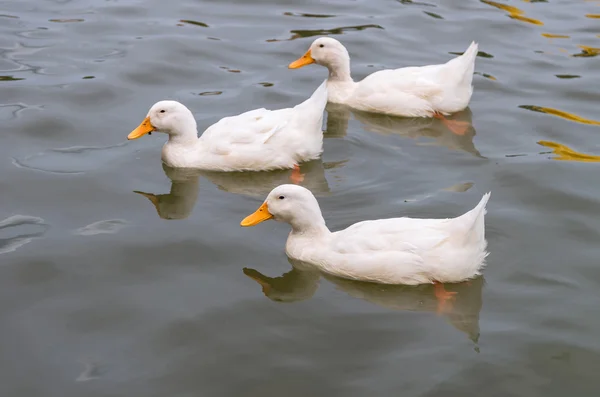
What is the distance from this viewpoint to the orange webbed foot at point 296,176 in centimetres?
857

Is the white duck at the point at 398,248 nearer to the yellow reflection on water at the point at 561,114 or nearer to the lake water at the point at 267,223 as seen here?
the lake water at the point at 267,223

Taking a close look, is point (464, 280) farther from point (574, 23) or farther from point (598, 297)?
point (574, 23)

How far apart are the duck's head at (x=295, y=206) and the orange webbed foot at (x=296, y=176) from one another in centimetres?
140

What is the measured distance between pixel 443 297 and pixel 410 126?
11.6ft

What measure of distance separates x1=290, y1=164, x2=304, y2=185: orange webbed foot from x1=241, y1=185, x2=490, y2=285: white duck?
1515 mm

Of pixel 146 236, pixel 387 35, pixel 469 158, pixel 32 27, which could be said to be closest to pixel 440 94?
pixel 469 158

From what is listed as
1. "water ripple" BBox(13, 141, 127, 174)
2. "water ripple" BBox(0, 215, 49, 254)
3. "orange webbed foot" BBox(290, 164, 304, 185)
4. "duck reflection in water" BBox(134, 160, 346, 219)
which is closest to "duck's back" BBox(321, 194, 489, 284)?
"duck reflection in water" BBox(134, 160, 346, 219)

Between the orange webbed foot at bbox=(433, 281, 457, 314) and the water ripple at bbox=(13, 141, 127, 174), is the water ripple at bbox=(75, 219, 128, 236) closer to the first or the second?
the water ripple at bbox=(13, 141, 127, 174)

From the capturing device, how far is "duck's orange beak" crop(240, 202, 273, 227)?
7.24 metres

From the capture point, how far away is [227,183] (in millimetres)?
8461

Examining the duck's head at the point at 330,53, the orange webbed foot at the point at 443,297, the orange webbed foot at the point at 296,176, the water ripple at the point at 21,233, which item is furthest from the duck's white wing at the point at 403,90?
the water ripple at the point at 21,233

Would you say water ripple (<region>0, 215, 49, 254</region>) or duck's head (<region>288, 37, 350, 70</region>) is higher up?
duck's head (<region>288, 37, 350, 70</region>)

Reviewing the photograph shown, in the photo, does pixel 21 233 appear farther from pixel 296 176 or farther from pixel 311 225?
pixel 296 176

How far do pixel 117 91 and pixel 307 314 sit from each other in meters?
4.83
